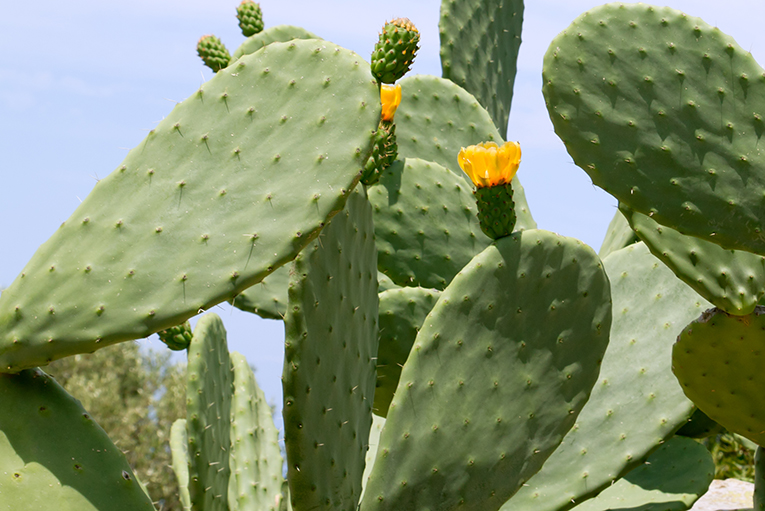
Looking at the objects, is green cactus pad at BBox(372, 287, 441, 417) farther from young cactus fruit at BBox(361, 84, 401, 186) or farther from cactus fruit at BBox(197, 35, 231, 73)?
cactus fruit at BBox(197, 35, 231, 73)

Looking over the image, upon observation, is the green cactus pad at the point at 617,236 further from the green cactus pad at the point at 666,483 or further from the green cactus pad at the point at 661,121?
the green cactus pad at the point at 661,121

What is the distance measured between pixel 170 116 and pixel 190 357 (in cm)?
77

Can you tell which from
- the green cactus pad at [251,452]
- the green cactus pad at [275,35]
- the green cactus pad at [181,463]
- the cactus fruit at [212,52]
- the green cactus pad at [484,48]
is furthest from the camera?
the cactus fruit at [212,52]

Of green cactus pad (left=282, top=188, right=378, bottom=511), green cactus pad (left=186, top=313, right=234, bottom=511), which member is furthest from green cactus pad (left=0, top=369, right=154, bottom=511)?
green cactus pad (left=186, top=313, right=234, bottom=511)

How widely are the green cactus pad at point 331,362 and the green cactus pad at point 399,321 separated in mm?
521

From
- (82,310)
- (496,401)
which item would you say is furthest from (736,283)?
(82,310)

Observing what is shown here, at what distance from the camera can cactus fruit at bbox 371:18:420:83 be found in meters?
1.84

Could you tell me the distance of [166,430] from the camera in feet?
27.3

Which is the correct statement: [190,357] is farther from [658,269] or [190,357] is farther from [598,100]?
[658,269]

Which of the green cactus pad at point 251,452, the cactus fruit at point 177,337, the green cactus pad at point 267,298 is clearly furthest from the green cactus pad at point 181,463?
the green cactus pad at point 267,298

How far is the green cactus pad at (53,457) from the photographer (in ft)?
4.46

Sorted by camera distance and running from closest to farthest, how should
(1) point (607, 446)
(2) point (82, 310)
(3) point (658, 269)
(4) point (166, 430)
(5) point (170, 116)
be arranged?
(2) point (82, 310)
(5) point (170, 116)
(1) point (607, 446)
(3) point (658, 269)
(4) point (166, 430)

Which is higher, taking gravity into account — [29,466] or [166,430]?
[29,466]

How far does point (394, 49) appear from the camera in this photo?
1.83m
